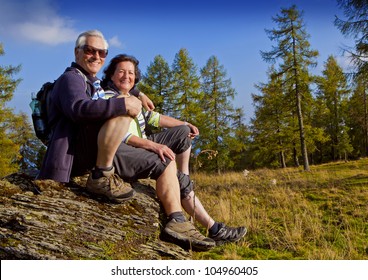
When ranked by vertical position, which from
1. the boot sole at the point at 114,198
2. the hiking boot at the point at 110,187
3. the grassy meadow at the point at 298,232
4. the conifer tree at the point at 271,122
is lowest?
the grassy meadow at the point at 298,232

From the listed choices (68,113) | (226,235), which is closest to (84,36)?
(68,113)

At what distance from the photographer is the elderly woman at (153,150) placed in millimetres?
3328

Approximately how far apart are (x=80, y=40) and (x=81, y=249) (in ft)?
6.48

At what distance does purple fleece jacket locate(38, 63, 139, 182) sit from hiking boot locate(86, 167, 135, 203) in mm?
280

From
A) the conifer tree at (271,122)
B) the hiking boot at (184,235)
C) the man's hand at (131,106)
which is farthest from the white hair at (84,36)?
the conifer tree at (271,122)

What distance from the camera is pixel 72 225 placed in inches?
116

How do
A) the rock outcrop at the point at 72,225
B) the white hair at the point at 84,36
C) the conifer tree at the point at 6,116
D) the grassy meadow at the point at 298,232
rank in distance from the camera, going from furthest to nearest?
the conifer tree at the point at 6,116 → the grassy meadow at the point at 298,232 → the white hair at the point at 84,36 → the rock outcrop at the point at 72,225

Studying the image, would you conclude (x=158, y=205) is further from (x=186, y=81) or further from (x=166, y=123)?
(x=186, y=81)

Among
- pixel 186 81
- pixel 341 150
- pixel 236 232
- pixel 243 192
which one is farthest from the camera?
pixel 341 150

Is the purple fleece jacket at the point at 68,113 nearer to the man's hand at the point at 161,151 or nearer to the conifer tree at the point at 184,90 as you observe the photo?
the man's hand at the point at 161,151

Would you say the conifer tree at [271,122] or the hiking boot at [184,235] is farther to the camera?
Result: the conifer tree at [271,122]

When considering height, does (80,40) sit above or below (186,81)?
below

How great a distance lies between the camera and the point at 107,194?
10.6 ft

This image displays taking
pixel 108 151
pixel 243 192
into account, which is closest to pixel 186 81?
pixel 243 192
